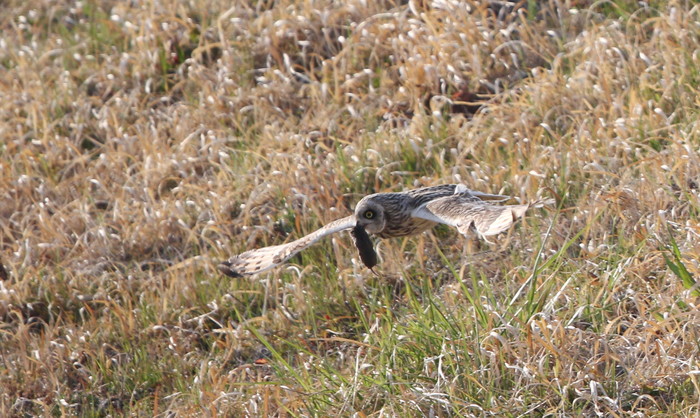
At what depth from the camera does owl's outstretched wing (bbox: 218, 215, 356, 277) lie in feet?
15.9

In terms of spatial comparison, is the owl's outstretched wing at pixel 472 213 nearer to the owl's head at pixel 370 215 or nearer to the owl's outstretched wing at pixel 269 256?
the owl's head at pixel 370 215

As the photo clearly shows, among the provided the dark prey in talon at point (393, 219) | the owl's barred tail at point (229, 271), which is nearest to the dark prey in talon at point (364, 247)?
the dark prey in talon at point (393, 219)

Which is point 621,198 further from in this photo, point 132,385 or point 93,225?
point 93,225

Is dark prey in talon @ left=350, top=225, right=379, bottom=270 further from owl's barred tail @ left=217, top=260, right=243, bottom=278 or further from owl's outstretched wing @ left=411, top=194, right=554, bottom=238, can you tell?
owl's barred tail @ left=217, top=260, right=243, bottom=278

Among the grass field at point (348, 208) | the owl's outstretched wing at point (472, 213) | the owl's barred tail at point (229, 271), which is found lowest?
the grass field at point (348, 208)

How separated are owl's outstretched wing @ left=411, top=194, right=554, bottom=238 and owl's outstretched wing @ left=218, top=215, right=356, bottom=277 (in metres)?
0.38

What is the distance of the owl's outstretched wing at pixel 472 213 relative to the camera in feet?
13.5

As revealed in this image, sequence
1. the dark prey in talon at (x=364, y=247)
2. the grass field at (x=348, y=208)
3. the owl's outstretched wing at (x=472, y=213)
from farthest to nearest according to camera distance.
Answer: the dark prey in talon at (x=364, y=247), the grass field at (x=348, y=208), the owl's outstretched wing at (x=472, y=213)

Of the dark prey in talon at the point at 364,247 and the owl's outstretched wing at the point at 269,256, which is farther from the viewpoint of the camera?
the dark prey in talon at the point at 364,247

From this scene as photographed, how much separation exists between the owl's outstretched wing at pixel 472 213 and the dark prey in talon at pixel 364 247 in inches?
9.9

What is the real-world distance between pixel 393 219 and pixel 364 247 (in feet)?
0.90

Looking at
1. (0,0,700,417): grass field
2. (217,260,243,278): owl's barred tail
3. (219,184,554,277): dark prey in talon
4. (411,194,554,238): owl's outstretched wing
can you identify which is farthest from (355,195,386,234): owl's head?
(217,260,243,278): owl's barred tail

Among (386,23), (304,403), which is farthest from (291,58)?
(304,403)

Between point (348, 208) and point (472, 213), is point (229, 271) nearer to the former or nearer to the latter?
point (472, 213)
